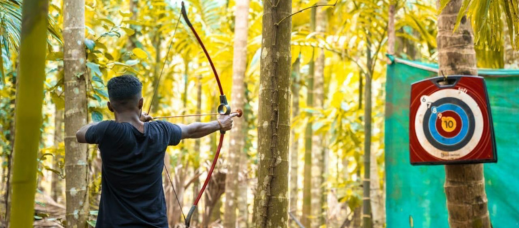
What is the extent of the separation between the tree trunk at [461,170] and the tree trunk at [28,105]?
2.45m

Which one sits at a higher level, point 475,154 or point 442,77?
point 442,77

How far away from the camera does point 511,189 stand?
379 cm

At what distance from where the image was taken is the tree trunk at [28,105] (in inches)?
43.2

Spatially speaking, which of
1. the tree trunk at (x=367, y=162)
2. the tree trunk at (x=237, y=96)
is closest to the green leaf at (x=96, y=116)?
the tree trunk at (x=237, y=96)

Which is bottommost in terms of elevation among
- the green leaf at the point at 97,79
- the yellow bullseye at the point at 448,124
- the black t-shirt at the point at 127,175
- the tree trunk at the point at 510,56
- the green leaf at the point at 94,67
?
the black t-shirt at the point at 127,175

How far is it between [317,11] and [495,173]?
9.84ft

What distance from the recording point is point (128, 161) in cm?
219

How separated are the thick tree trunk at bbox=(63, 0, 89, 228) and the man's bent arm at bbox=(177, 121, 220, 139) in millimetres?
724

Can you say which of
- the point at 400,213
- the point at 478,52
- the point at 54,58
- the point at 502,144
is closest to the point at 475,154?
the point at 502,144

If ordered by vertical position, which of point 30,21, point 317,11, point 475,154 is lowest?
point 475,154

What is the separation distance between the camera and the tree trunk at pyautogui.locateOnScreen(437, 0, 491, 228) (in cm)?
298

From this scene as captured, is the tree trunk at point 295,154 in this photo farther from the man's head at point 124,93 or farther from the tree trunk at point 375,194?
the man's head at point 124,93

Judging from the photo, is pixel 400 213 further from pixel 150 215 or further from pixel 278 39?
pixel 150 215

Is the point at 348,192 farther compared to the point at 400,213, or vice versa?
the point at 348,192
